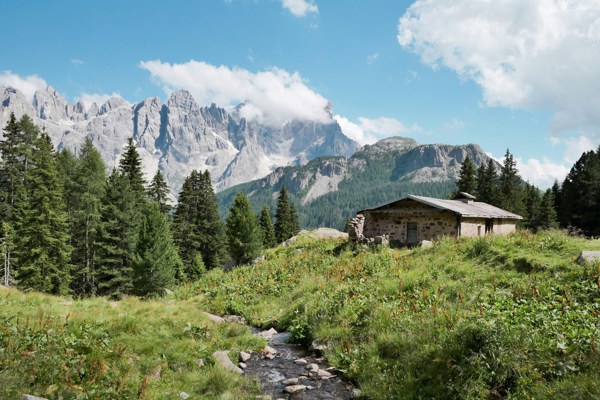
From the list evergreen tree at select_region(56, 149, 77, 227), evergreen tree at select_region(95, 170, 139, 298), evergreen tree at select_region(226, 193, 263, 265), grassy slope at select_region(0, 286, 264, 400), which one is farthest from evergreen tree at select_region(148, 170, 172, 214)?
grassy slope at select_region(0, 286, 264, 400)

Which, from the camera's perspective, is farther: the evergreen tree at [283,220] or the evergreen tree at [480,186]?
the evergreen tree at [283,220]

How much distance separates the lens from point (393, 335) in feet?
31.6

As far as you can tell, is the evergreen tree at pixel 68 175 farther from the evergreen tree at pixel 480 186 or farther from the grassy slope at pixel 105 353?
the evergreen tree at pixel 480 186

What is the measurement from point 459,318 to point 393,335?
1.73m

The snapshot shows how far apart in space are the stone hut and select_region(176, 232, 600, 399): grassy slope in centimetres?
699

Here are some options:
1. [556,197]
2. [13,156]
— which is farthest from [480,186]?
[13,156]

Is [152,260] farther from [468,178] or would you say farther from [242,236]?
[468,178]

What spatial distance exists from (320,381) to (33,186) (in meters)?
34.1

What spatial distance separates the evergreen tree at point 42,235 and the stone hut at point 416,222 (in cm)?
2517

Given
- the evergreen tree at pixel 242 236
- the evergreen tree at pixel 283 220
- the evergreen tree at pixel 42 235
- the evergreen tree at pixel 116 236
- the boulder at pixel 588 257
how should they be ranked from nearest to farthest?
the boulder at pixel 588 257
the evergreen tree at pixel 42 235
the evergreen tree at pixel 116 236
the evergreen tree at pixel 242 236
the evergreen tree at pixel 283 220

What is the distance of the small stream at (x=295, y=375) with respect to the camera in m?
8.55

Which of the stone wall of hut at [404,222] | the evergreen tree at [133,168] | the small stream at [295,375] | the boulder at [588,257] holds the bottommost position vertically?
the small stream at [295,375]

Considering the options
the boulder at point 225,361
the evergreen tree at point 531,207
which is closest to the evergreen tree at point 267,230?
the evergreen tree at point 531,207

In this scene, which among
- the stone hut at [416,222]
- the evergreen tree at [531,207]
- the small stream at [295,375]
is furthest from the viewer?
the evergreen tree at [531,207]
